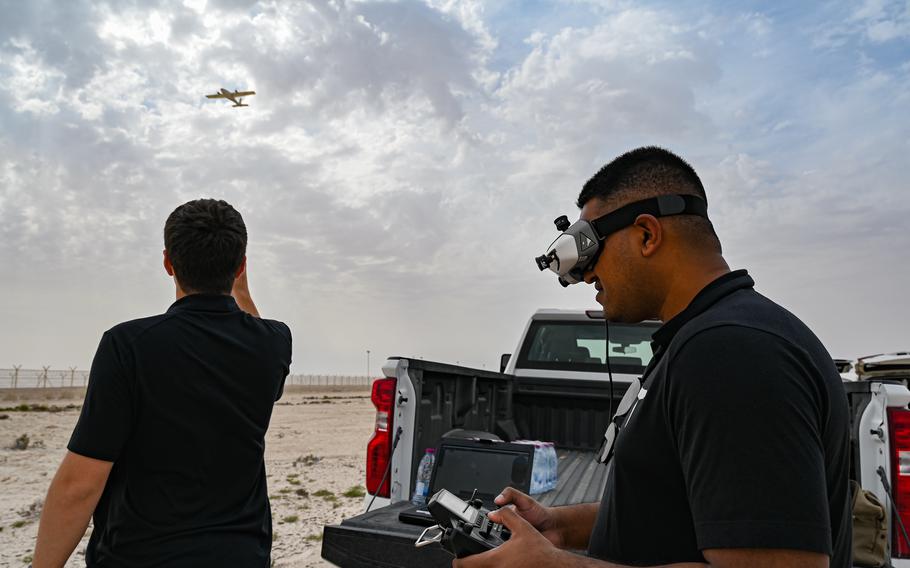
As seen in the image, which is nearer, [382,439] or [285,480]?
[382,439]

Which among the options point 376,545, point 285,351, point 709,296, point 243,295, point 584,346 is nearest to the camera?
point 709,296

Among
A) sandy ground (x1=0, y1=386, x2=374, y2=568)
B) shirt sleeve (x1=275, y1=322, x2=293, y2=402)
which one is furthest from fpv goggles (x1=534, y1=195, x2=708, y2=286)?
sandy ground (x1=0, y1=386, x2=374, y2=568)

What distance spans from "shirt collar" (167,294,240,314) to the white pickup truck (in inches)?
54.4

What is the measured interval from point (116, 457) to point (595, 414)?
4.74m

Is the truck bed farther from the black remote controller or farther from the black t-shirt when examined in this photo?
the black remote controller

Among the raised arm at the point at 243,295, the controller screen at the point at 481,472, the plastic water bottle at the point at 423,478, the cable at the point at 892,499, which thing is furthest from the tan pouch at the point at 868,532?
the raised arm at the point at 243,295

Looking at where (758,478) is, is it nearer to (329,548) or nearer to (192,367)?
(192,367)

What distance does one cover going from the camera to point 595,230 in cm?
186

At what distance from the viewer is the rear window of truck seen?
6.59 m

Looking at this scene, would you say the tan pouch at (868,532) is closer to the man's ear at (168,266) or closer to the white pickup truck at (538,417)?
the white pickup truck at (538,417)

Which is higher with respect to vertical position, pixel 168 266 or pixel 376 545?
pixel 168 266

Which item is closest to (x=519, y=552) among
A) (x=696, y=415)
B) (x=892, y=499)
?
(x=696, y=415)

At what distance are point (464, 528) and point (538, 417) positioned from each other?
4.73 meters

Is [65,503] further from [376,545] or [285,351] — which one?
[376,545]
